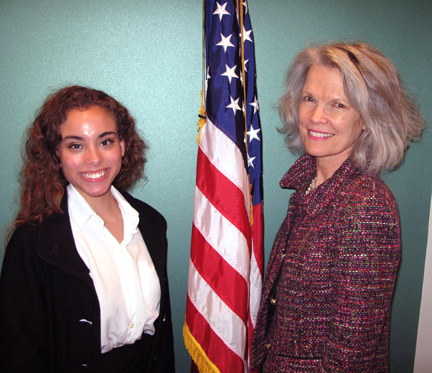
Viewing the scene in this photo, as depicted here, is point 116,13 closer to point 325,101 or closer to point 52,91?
point 52,91

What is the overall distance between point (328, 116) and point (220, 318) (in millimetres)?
958

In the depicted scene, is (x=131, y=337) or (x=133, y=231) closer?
(x=131, y=337)

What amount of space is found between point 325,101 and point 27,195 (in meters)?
1.23

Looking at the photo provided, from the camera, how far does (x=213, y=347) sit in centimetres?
129

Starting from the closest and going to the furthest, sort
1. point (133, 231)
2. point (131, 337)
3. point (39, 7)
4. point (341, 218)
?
1. point (341, 218)
2. point (131, 337)
3. point (133, 231)
4. point (39, 7)

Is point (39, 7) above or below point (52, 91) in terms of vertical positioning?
above

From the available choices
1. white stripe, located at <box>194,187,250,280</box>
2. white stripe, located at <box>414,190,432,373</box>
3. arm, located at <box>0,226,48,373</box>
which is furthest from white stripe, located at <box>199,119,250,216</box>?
white stripe, located at <box>414,190,432,373</box>

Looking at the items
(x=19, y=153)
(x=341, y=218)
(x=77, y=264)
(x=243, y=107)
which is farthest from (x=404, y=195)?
(x=19, y=153)

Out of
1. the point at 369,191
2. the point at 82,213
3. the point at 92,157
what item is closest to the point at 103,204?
the point at 82,213

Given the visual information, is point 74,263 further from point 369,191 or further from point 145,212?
point 369,191

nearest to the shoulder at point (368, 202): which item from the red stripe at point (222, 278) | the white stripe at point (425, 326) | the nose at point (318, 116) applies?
the nose at point (318, 116)

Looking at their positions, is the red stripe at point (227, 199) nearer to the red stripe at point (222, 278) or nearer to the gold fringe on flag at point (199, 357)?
the red stripe at point (222, 278)

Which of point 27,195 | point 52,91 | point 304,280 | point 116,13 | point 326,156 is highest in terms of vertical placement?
point 116,13

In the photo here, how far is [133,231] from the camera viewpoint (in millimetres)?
1268
